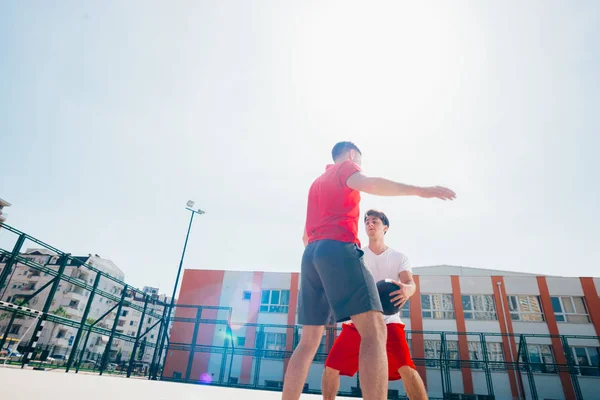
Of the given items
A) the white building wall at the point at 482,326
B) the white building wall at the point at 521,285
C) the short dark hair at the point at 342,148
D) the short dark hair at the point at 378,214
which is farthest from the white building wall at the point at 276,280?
the short dark hair at the point at 342,148

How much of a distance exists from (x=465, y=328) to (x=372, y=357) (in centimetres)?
2036

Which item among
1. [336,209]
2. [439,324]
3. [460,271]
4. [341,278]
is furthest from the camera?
[460,271]

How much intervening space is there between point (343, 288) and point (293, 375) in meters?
0.54

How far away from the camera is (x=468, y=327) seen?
732 inches

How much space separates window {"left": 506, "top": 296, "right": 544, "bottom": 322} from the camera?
18.4 meters

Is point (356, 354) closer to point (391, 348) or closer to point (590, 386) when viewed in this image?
point (391, 348)

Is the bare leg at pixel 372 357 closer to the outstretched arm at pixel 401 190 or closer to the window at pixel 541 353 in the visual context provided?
the outstretched arm at pixel 401 190

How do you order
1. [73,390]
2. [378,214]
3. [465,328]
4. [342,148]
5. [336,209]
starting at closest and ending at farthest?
[336,209], [342,148], [73,390], [378,214], [465,328]

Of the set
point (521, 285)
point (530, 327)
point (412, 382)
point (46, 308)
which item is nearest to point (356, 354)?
point (412, 382)

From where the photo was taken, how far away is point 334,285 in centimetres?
169

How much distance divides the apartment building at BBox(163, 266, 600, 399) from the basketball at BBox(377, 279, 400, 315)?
49.4ft

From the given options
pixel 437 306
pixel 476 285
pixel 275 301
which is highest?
pixel 476 285

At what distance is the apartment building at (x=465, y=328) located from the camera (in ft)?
54.2

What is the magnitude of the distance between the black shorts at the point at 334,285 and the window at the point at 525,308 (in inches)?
834
